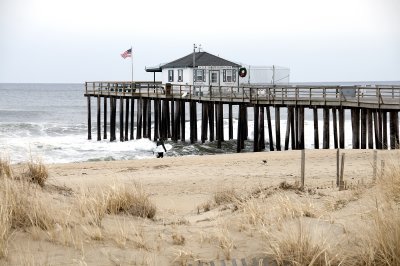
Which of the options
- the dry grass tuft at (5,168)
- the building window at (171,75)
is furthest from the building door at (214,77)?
the dry grass tuft at (5,168)

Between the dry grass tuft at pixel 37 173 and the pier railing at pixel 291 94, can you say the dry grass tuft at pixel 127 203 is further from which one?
the pier railing at pixel 291 94

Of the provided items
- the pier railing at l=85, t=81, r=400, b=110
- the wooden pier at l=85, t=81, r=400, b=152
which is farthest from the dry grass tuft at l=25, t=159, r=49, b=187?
the pier railing at l=85, t=81, r=400, b=110

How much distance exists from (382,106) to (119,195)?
62.6ft

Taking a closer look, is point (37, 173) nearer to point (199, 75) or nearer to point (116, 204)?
point (116, 204)

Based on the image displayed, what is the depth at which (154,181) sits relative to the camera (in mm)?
15703

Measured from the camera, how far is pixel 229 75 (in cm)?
4344

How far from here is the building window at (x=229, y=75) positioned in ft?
142

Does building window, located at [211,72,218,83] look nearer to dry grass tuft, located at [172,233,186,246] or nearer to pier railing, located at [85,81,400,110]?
pier railing, located at [85,81,400,110]

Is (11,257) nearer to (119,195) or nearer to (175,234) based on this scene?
(175,234)

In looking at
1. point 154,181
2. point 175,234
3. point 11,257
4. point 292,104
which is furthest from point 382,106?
point 11,257

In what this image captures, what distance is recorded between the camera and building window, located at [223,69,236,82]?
43.2 metres

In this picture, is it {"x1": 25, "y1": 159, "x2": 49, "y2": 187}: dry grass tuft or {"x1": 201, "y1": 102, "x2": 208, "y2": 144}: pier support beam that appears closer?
{"x1": 25, "y1": 159, "x2": 49, "y2": 187}: dry grass tuft

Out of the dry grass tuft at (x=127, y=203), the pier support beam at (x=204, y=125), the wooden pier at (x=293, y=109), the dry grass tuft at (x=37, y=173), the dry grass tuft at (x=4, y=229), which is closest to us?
the dry grass tuft at (x=4, y=229)

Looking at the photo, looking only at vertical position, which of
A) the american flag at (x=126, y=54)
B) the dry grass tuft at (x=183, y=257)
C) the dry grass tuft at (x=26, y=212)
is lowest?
the dry grass tuft at (x=183, y=257)
